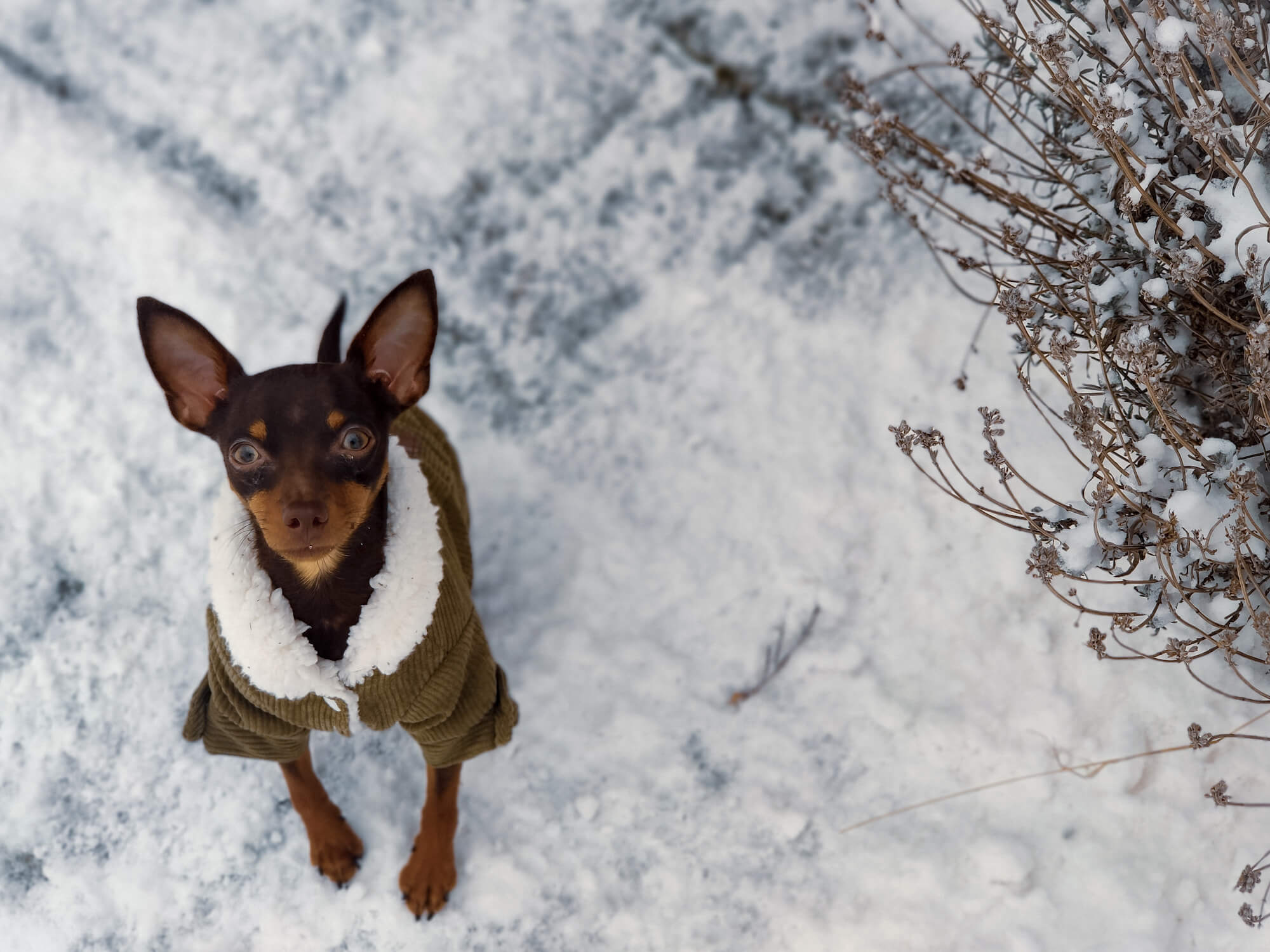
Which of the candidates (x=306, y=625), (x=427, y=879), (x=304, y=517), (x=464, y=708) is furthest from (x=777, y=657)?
(x=304, y=517)

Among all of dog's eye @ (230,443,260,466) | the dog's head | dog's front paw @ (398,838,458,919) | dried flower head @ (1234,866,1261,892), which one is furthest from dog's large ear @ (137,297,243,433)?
dried flower head @ (1234,866,1261,892)

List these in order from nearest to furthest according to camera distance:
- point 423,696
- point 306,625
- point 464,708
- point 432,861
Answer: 1. point 306,625
2. point 423,696
3. point 464,708
4. point 432,861

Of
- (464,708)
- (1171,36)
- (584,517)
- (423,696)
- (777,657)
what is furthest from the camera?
(584,517)

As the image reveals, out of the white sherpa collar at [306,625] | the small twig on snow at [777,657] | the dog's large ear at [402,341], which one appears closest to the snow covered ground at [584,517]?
the small twig on snow at [777,657]

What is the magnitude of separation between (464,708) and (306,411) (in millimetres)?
817

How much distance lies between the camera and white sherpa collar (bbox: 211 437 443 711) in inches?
79.9

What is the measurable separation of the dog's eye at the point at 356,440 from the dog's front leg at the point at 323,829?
3.36 ft

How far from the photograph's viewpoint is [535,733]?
2.88m

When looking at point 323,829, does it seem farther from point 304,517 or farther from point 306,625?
point 304,517

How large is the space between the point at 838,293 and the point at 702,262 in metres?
0.48

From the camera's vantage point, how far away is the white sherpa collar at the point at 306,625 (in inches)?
79.9

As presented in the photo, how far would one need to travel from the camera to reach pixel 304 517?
185 cm

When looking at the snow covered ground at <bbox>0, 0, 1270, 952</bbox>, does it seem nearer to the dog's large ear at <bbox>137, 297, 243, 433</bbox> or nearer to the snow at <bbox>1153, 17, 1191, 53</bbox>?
the dog's large ear at <bbox>137, 297, 243, 433</bbox>

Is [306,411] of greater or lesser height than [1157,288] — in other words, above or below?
below
